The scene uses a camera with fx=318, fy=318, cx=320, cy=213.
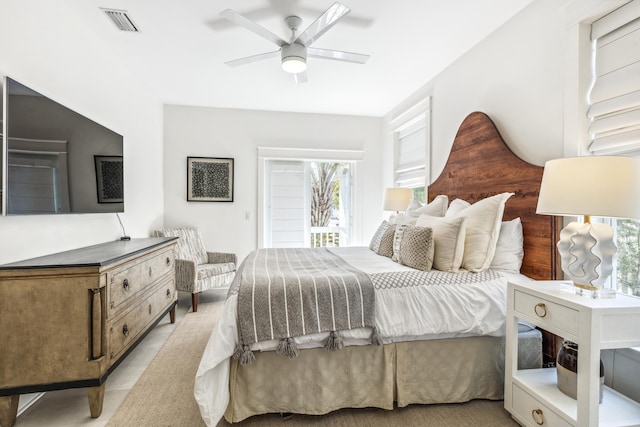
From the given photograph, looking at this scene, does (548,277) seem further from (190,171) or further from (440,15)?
(190,171)

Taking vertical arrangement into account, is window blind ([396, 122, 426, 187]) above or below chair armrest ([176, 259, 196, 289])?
above

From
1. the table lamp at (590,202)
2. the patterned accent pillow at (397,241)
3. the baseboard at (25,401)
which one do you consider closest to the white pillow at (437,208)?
the patterned accent pillow at (397,241)

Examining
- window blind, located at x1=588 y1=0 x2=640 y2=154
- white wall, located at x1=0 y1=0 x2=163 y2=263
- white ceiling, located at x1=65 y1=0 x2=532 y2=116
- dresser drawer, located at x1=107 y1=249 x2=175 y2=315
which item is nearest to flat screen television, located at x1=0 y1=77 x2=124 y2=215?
white wall, located at x1=0 y1=0 x2=163 y2=263

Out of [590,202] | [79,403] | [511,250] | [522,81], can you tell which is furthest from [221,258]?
[590,202]

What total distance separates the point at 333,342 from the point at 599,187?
1.43m

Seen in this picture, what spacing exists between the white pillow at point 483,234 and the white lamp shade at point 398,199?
1.60m

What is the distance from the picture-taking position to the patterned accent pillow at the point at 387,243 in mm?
2684

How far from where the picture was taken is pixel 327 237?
5.16 meters

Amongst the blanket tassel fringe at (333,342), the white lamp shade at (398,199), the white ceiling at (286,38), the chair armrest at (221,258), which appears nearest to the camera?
the blanket tassel fringe at (333,342)

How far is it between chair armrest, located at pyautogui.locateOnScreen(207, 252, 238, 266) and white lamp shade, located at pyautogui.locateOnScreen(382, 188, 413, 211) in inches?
82.7

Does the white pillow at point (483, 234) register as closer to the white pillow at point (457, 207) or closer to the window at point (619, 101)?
the white pillow at point (457, 207)

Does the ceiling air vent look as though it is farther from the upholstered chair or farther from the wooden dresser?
the upholstered chair

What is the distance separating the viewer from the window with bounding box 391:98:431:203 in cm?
370

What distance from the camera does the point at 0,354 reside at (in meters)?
1.57
